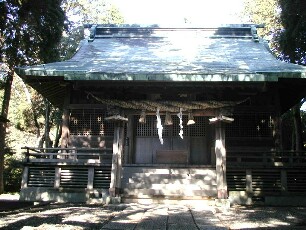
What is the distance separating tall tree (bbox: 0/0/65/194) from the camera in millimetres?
11531

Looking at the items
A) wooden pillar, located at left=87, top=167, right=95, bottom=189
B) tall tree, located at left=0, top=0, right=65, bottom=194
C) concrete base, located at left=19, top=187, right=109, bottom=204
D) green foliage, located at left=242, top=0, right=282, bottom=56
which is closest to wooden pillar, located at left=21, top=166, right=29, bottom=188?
concrete base, located at left=19, top=187, right=109, bottom=204

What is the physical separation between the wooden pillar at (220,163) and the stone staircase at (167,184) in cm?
78

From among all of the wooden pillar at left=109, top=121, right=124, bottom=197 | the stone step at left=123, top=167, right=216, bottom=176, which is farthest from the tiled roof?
the stone step at left=123, top=167, right=216, bottom=176

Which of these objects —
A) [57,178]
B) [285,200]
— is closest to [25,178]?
[57,178]

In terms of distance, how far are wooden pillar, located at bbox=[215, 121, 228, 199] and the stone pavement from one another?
1.37 metres

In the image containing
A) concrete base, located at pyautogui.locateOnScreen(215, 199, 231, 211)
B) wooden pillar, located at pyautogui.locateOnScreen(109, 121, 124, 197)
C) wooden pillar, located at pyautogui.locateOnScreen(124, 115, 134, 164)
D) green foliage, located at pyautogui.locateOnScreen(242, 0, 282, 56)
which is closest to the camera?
concrete base, located at pyautogui.locateOnScreen(215, 199, 231, 211)

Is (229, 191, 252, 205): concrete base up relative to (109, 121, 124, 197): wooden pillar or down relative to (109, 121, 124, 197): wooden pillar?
down

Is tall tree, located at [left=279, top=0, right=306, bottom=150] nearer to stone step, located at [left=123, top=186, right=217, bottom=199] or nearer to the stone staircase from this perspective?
the stone staircase

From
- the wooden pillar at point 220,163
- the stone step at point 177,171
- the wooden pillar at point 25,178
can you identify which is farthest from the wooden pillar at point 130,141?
the wooden pillar at point 220,163

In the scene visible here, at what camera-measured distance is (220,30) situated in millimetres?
16359

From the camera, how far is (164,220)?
6.42 metres

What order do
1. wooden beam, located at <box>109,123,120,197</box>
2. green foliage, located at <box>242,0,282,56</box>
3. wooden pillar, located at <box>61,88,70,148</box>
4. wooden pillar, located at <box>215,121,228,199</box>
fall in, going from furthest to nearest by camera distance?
green foliage, located at <box>242,0,282,56</box>, wooden pillar, located at <box>61,88,70,148</box>, wooden beam, located at <box>109,123,120,197</box>, wooden pillar, located at <box>215,121,228,199</box>

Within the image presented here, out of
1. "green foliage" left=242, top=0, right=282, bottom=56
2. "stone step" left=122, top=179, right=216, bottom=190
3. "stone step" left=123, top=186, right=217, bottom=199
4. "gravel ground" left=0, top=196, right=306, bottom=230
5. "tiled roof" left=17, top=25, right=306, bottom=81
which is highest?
"green foliage" left=242, top=0, right=282, bottom=56

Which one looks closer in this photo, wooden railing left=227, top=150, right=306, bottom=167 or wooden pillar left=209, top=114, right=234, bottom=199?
wooden pillar left=209, top=114, right=234, bottom=199
